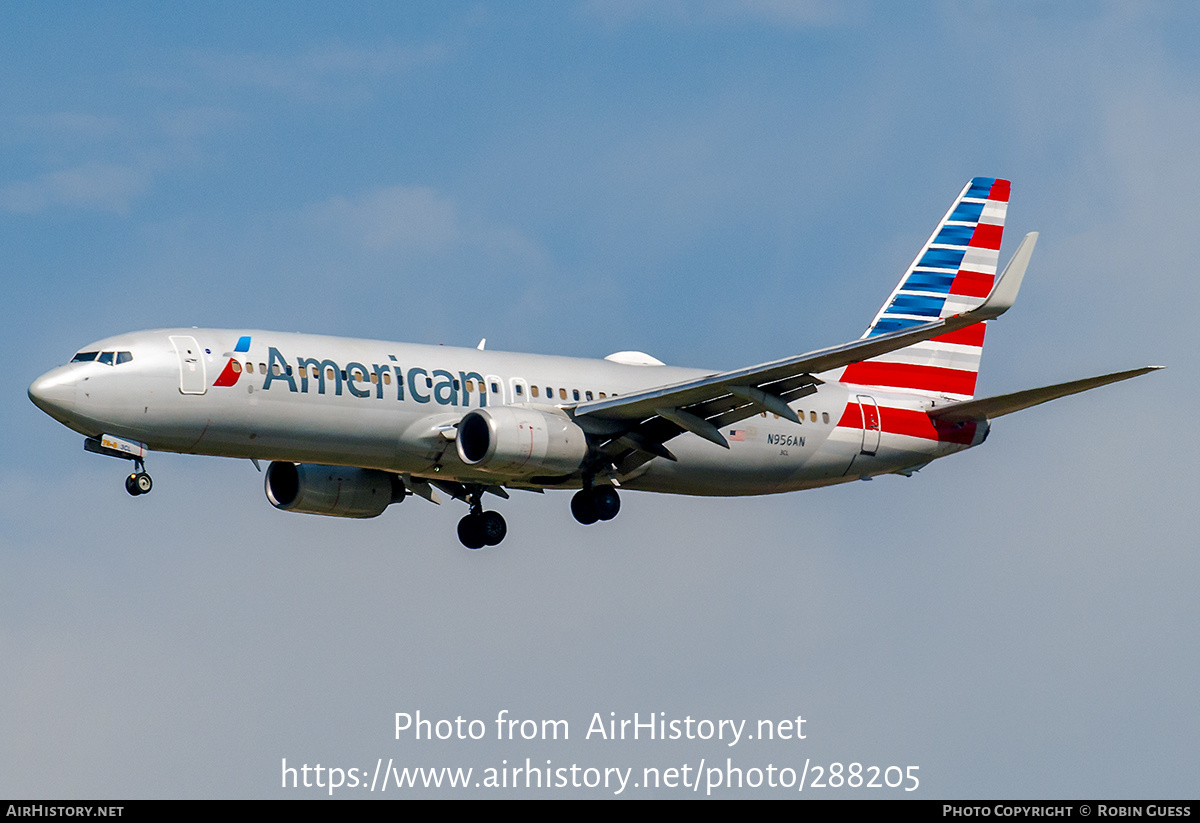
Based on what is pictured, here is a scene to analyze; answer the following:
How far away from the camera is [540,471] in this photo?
40.8 m

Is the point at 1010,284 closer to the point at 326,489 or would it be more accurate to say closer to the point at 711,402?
the point at 711,402

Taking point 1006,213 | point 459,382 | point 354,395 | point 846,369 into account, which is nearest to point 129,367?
point 354,395

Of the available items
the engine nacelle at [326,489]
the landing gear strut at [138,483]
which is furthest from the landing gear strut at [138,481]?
the engine nacelle at [326,489]

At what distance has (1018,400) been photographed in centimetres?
4372

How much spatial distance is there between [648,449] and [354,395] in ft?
25.0

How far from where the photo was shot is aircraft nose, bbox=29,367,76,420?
37875 millimetres

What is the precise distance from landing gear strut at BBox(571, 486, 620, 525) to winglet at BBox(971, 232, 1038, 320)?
11.2 metres

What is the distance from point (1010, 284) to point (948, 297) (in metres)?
16.3

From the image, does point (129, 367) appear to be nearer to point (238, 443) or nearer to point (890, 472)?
point (238, 443)

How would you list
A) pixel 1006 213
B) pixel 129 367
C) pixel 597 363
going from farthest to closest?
pixel 1006 213 < pixel 597 363 < pixel 129 367

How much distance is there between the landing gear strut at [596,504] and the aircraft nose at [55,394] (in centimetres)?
1251

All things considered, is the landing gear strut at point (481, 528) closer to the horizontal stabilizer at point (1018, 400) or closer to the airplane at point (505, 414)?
the airplane at point (505, 414)

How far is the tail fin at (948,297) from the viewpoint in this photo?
49719mm

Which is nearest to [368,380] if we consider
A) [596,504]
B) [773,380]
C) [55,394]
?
[596,504]
